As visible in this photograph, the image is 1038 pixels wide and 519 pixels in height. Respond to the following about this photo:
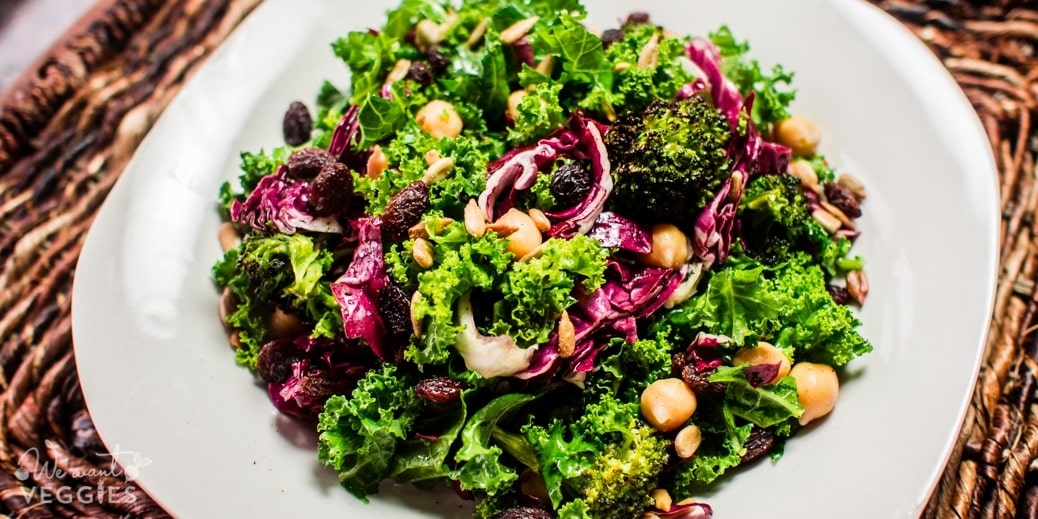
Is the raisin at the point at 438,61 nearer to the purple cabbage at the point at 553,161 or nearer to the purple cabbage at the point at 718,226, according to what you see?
the purple cabbage at the point at 553,161

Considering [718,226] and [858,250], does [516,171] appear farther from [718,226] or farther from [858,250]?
[858,250]

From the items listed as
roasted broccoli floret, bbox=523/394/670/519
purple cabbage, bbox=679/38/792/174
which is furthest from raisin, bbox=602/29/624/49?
roasted broccoli floret, bbox=523/394/670/519

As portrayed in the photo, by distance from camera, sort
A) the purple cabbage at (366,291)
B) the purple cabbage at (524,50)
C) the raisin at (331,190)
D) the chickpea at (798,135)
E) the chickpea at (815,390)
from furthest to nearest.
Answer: the chickpea at (798,135) < the purple cabbage at (524,50) < the raisin at (331,190) < the chickpea at (815,390) < the purple cabbage at (366,291)

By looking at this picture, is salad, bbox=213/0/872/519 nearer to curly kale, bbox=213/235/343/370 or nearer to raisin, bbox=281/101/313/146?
curly kale, bbox=213/235/343/370

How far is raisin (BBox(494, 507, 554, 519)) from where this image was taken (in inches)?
108

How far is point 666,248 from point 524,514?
106 centimetres

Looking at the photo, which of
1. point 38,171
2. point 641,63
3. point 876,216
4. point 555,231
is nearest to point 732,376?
point 555,231

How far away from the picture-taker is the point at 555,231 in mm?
2902

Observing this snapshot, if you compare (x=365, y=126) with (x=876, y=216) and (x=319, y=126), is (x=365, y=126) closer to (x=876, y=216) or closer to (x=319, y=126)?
(x=319, y=126)

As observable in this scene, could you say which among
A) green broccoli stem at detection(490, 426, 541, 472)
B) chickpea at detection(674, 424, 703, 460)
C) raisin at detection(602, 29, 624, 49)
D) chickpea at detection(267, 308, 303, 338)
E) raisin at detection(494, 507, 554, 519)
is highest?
raisin at detection(602, 29, 624, 49)

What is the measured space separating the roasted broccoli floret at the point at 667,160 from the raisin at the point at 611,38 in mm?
679

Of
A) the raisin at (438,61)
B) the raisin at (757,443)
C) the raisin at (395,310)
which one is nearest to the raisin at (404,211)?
the raisin at (395,310)

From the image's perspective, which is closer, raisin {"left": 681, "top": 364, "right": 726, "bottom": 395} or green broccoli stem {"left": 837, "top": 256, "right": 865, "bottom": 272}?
raisin {"left": 681, "top": 364, "right": 726, "bottom": 395}

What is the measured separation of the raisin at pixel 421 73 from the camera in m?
3.47
